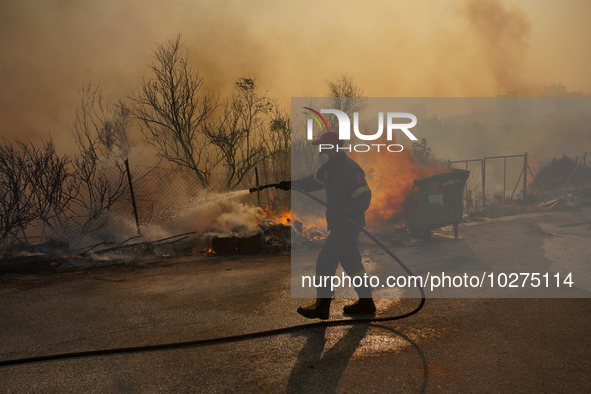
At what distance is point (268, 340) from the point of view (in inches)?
146

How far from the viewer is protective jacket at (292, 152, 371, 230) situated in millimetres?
4289

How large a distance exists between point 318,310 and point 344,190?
1281 millimetres

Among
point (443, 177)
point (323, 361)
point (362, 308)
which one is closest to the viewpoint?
point (323, 361)

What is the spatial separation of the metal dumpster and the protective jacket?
452cm

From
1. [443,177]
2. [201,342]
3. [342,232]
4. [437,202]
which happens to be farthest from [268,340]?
[443,177]

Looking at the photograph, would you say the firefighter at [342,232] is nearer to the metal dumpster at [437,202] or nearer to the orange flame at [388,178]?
the metal dumpster at [437,202]

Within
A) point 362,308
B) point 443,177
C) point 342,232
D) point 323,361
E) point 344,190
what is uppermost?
point 443,177

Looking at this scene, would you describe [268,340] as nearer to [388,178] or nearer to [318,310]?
[318,310]

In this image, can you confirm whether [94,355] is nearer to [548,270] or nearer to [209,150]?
[548,270]

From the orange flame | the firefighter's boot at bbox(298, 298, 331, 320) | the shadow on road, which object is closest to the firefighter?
the firefighter's boot at bbox(298, 298, 331, 320)

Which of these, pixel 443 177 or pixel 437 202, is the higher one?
pixel 443 177

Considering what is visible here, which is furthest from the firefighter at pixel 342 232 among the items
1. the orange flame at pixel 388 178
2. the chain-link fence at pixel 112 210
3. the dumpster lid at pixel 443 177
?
the orange flame at pixel 388 178

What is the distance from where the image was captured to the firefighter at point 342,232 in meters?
4.22

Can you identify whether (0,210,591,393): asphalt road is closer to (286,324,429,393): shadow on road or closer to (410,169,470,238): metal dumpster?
(286,324,429,393): shadow on road
